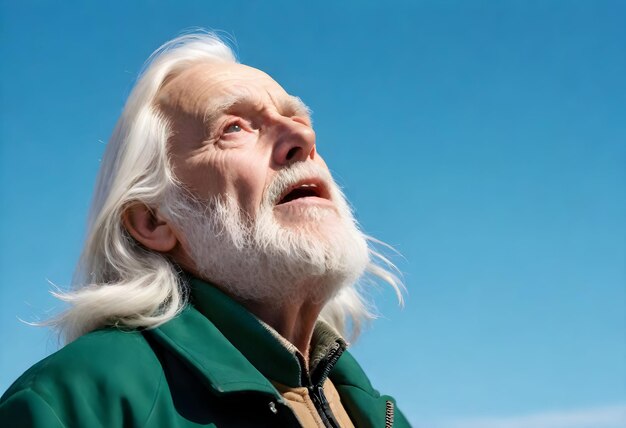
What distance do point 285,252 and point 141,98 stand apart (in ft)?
3.91

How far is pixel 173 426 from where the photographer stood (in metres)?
3.03

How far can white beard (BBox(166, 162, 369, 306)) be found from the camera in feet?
12.0

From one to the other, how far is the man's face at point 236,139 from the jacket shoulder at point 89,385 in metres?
0.91

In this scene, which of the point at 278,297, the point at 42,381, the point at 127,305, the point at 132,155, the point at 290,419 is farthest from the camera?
the point at 132,155

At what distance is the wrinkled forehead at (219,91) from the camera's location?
4074 millimetres

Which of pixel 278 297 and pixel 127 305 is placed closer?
pixel 127 305

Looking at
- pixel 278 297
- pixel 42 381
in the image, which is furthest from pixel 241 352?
pixel 42 381

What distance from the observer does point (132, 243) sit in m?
3.93

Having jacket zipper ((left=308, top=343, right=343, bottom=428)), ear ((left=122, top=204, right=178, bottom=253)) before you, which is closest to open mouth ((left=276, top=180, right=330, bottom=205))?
ear ((left=122, top=204, right=178, bottom=253))

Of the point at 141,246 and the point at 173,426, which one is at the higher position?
the point at 141,246

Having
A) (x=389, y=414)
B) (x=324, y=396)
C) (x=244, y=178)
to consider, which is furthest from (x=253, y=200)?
(x=389, y=414)

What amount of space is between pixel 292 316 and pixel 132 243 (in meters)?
0.81

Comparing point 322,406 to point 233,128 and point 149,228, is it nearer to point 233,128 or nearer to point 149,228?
point 149,228

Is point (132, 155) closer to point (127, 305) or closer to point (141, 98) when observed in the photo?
point (141, 98)
